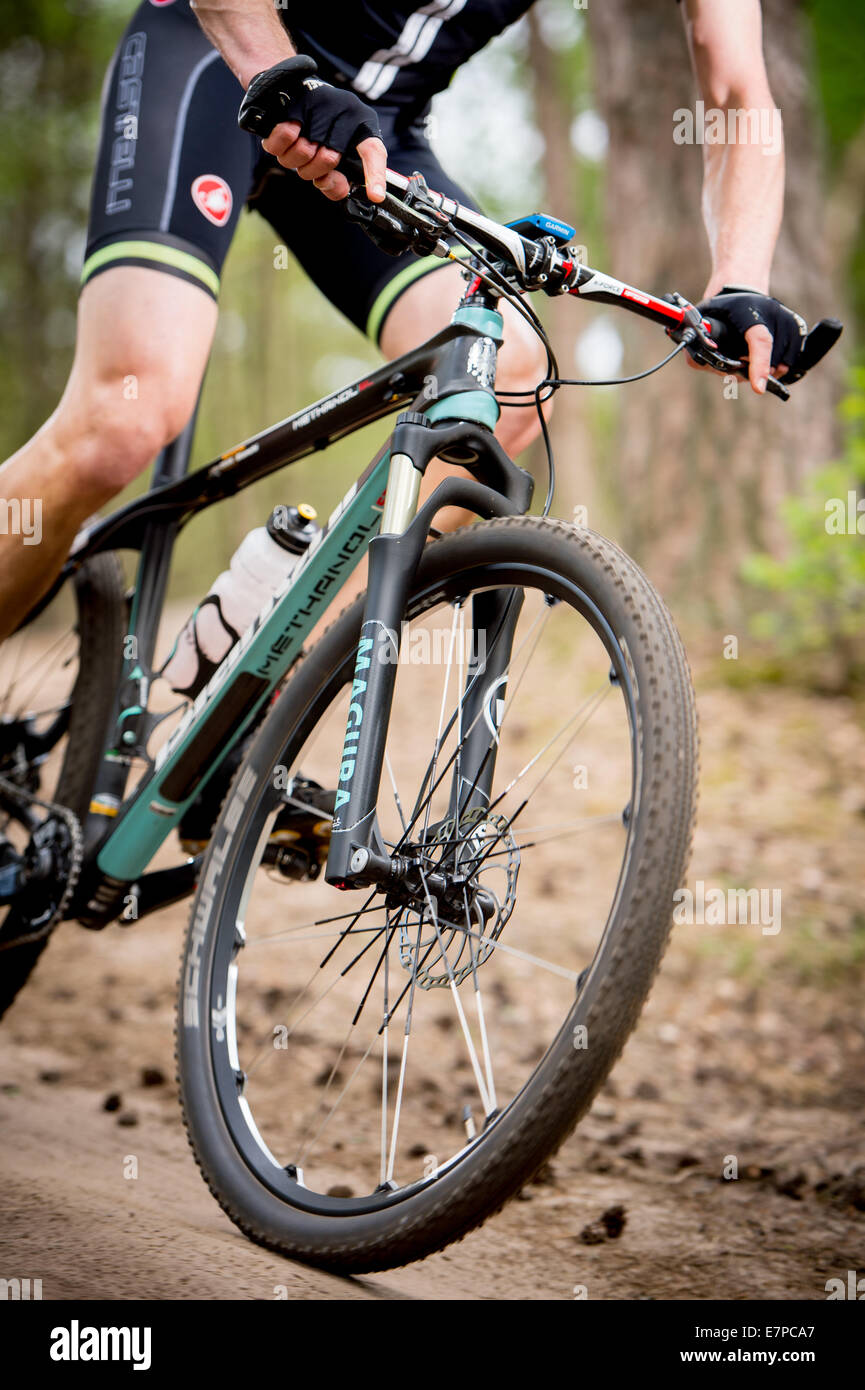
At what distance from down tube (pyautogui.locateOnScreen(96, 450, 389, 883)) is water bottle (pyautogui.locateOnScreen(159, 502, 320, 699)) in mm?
99

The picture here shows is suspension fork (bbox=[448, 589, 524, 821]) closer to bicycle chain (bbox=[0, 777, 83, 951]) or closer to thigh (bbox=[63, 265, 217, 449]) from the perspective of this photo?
thigh (bbox=[63, 265, 217, 449])

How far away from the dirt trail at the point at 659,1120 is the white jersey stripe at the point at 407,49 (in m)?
2.12

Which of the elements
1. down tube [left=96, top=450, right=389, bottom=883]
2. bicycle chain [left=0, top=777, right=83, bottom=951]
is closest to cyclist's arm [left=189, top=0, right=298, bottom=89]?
down tube [left=96, top=450, right=389, bottom=883]

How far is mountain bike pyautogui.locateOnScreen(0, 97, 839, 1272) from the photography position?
135 centimetres

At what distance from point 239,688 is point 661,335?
4.45 meters

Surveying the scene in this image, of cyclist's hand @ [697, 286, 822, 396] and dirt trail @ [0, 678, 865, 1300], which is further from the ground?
cyclist's hand @ [697, 286, 822, 396]

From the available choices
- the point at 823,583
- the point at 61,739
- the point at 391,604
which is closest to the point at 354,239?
the point at 391,604

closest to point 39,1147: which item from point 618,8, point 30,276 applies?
point 618,8

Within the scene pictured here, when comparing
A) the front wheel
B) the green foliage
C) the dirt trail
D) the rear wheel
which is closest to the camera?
the front wheel

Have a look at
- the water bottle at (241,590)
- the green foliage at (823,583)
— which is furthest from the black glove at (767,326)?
the green foliage at (823,583)

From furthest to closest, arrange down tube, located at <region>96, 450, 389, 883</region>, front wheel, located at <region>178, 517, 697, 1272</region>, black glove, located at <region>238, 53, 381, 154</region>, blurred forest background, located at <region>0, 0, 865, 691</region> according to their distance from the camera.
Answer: blurred forest background, located at <region>0, 0, 865, 691</region> → down tube, located at <region>96, 450, 389, 883</region> → black glove, located at <region>238, 53, 381, 154</region> → front wheel, located at <region>178, 517, 697, 1272</region>

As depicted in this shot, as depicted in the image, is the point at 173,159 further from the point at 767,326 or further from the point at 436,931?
the point at 436,931

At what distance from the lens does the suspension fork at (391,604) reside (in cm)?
156

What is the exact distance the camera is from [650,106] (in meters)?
5.96
